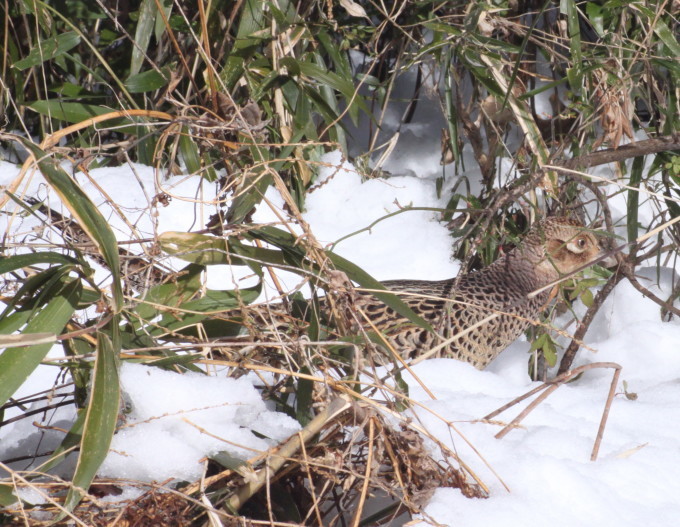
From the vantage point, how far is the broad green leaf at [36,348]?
40.2 inches

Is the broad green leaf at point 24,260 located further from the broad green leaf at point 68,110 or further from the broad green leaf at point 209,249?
the broad green leaf at point 68,110

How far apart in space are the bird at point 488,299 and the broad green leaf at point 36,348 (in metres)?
0.93

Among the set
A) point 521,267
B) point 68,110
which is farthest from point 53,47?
point 521,267

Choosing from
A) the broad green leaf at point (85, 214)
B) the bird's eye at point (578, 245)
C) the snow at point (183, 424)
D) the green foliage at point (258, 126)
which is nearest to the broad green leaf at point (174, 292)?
the green foliage at point (258, 126)

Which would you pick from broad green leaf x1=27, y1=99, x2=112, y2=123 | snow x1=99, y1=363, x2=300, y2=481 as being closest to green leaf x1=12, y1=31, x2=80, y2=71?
broad green leaf x1=27, y1=99, x2=112, y2=123

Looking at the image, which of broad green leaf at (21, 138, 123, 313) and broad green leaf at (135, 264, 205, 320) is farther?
broad green leaf at (135, 264, 205, 320)

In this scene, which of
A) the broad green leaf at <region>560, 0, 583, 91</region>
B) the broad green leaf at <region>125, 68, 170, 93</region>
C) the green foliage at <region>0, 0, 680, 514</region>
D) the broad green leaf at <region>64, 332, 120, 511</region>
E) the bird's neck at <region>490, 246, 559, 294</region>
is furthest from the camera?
the bird's neck at <region>490, 246, 559, 294</region>

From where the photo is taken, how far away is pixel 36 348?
1.06m

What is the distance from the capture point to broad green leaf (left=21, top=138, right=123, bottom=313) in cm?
102

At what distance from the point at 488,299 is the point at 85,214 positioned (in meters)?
1.56

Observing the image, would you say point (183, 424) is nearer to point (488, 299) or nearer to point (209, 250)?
point (209, 250)

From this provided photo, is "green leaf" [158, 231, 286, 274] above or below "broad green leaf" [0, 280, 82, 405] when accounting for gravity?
above

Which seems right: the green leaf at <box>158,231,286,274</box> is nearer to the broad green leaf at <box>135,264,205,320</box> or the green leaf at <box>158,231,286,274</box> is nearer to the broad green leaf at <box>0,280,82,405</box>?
the broad green leaf at <box>135,264,205,320</box>

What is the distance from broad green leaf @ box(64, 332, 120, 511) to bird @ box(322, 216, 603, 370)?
3.25 feet
